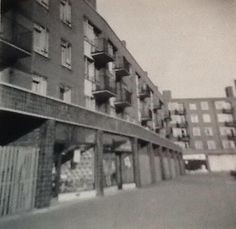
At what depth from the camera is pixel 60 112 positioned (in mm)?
9484

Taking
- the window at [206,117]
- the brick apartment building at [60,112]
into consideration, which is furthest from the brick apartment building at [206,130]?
the brick apartment building at [60,112]

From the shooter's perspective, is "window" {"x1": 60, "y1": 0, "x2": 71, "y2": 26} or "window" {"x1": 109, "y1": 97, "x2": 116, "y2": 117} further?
"window" {"x1": 109, "y1": 97, "x2": 116, "y2": 117}

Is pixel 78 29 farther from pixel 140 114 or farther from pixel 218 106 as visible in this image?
pixel 218 106

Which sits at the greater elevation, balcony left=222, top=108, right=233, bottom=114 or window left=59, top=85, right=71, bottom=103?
balcony left=222, top=108, right=233, bottom=114

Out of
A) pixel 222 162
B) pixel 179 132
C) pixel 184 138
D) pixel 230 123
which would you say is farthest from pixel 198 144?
pixel 230 123

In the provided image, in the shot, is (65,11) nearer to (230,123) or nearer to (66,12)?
(66,12)

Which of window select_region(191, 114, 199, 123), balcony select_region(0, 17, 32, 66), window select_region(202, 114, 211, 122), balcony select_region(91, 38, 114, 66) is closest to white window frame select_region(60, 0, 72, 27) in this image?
balcony select_region(91, 38, 114, 66)

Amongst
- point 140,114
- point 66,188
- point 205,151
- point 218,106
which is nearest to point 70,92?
point 66,188

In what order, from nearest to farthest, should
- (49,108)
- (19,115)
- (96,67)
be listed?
(19,115) < (49,108) < (96,67)

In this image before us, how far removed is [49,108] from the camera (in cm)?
891

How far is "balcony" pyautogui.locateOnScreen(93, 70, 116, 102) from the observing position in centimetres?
1523

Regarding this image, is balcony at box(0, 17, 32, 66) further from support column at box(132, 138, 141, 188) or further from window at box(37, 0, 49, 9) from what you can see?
support column at box(132, 138, 141, 188)

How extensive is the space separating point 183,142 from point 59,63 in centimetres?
3565

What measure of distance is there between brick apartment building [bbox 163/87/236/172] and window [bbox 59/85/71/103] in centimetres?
3144
